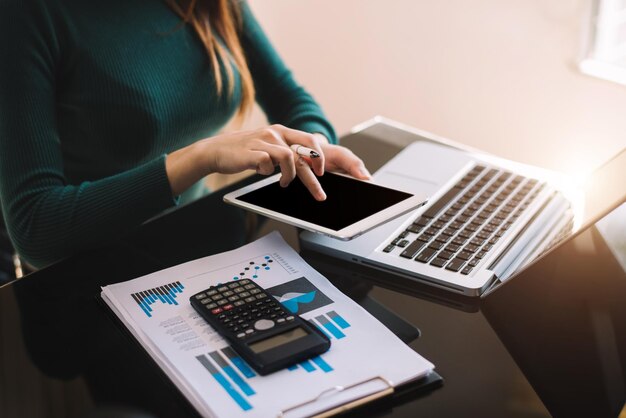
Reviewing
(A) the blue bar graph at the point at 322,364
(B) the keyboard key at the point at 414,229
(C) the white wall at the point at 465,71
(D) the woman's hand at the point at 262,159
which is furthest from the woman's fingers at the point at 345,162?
(C) the white wall at the point at 465,71

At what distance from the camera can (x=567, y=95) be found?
6.86 ft

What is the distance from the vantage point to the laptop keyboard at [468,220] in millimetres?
909

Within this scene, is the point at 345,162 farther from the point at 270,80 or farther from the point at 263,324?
the point at 270,80

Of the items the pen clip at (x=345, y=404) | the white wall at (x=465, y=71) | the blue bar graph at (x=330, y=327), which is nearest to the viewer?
the pen clip at (x=345, y=404)

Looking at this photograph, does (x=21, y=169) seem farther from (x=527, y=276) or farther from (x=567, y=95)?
(x=567, y=95)

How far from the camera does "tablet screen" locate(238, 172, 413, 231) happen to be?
2.97 ft

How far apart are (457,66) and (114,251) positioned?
62.0 inches

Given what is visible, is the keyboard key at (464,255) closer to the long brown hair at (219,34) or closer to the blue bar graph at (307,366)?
the blue bar graph at (307,366)

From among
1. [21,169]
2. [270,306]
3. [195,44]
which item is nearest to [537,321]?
[270,306]

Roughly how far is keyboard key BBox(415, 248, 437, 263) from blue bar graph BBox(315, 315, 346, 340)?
16cm

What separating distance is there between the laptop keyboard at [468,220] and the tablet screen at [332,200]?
6cm

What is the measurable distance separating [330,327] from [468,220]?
0.30m

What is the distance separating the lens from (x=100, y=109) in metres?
1.23

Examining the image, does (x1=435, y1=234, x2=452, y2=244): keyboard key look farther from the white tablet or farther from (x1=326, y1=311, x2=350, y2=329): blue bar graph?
(x1=326, y1=311, x2=350, y2=329): blue bar graph
